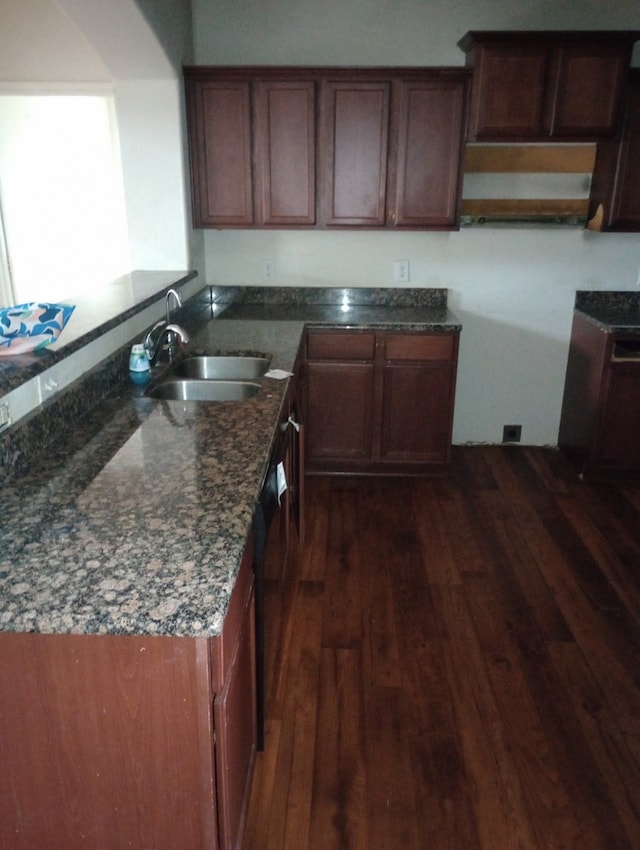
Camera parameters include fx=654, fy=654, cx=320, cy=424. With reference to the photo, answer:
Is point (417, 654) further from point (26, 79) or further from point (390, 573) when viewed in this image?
point (26, 79)

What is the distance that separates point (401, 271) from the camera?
3863 millimetres

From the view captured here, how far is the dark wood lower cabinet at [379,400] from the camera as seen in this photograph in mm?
3488

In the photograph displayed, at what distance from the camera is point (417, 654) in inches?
90.0

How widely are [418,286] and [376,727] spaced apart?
2617 mm

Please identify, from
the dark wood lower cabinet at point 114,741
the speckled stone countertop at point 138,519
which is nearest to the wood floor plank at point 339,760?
the dark wood lower cabinet at point 114,741

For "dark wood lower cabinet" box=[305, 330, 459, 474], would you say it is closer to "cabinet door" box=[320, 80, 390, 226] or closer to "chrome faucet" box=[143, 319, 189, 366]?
"cabinet door" box=[320, 80, 390, 226]

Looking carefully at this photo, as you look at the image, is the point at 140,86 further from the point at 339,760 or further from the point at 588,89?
the point at 339,760

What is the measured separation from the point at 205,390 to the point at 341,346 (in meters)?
1.12

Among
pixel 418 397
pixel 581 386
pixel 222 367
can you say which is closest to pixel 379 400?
pixel 418 397

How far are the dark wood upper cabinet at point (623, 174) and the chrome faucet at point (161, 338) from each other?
7.71ft

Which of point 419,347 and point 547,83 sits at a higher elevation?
point 547,83

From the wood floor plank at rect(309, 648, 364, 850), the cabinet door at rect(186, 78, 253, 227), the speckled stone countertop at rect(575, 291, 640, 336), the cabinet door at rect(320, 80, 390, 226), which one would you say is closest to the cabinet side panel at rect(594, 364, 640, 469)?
the speckled stone countertop at rect(575, 291, 640, 336)

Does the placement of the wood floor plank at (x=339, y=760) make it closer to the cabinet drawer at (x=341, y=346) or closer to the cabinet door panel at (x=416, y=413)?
the cabinet door panel at (x=416, y=413)

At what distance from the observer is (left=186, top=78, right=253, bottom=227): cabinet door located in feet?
10.9
